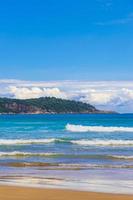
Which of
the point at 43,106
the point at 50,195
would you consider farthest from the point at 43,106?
the point at 50,195

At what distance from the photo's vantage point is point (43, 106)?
179 meters

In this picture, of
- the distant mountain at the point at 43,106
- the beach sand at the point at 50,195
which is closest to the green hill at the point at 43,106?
the distant mountain at the point at 43,106

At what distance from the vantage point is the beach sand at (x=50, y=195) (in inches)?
484

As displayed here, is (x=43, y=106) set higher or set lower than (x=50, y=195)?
higher

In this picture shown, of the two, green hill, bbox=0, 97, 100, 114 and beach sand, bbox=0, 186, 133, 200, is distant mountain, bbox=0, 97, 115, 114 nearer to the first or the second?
green hill, bbox=0, 97, 100, 114

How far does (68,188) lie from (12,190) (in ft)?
5.03

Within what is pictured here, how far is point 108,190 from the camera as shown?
13.7m

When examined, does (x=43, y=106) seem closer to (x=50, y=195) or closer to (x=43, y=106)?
(x=43, y=106)

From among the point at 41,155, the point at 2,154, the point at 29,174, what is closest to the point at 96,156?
the point at 41,155

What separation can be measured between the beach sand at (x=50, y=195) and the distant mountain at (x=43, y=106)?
156 metres

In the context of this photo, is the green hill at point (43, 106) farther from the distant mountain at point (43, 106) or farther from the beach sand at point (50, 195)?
the beach sand at point (50, 195)

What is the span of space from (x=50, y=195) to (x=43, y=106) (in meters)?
167

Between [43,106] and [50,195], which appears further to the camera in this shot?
[43,106]

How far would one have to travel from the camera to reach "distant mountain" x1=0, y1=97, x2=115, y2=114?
171 m
